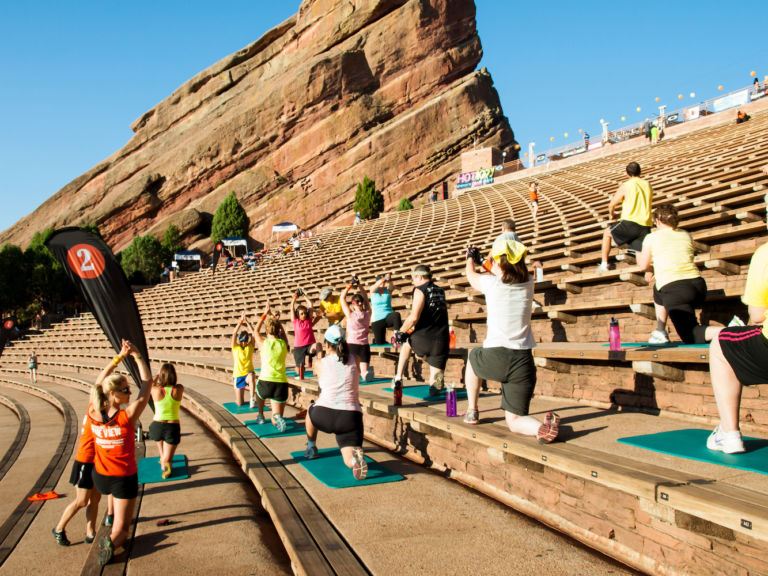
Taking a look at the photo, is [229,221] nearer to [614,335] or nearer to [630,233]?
[630,233]

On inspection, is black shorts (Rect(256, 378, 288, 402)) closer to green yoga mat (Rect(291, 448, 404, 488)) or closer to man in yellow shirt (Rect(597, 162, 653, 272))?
green yoga mat (Rect(291, 448, 404, 488))

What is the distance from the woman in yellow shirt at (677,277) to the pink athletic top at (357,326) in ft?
13.6

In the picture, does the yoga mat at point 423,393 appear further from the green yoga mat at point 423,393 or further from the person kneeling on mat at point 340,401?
the person kneeling on mat at point 340,401

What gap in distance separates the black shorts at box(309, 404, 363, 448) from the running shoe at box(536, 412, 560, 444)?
1894mm

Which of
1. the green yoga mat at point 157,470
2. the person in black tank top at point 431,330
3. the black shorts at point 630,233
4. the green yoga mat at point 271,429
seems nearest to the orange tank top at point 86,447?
the green yoga mat at point 157,470

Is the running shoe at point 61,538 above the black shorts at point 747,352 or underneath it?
underneath

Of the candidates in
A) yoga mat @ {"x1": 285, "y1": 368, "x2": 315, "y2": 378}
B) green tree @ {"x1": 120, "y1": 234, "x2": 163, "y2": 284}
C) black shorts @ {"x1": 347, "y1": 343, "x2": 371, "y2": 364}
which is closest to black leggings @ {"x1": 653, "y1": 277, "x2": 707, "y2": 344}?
black shorts @ {"x1": 347, "y1": 343, "x2": 371, "y2": 364}

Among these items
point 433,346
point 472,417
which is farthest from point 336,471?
point 433,346

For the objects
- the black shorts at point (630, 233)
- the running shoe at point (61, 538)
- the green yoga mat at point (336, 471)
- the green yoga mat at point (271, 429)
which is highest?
the black shorts at point (630, 233)

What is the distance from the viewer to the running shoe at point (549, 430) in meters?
3.81

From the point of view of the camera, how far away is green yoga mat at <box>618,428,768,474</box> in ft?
10.5

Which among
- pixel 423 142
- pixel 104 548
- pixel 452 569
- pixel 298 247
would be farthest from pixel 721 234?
pixel 423 142

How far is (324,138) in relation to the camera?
202 ft

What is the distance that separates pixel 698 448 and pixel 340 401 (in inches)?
119
